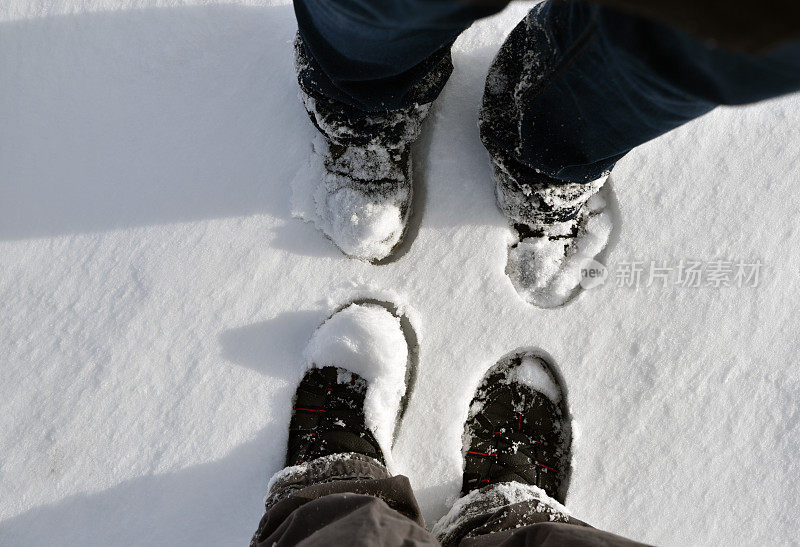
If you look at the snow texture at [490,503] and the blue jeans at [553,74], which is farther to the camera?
the snow texture at [490,503]

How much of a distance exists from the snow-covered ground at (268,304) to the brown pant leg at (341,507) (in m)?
0.16

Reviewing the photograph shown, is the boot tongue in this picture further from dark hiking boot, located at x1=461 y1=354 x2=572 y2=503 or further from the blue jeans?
dark hiking boot, located at x1=461 y1=354 x2=572 y2=503

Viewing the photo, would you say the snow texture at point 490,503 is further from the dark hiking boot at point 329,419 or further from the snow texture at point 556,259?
the snow texture at point 556,259

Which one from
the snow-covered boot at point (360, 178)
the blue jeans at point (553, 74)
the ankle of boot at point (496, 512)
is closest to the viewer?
the blue jeans at point (553, 74)

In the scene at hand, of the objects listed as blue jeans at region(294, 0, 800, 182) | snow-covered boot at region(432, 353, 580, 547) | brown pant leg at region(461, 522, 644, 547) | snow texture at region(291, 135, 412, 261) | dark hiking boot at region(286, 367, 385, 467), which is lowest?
snow-covered boot at region(432, 353, 580, 547)

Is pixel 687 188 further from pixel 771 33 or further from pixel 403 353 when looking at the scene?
pixel 771 33

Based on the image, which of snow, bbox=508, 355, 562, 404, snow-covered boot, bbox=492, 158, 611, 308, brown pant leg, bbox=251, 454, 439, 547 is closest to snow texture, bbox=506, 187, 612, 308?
snow-covered boot, bbox=492, 158, 611, 308

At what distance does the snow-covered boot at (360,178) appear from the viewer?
3.30 feet

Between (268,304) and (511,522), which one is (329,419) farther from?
(511,522)

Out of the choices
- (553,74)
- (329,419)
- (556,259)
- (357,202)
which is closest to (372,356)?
(329,419)

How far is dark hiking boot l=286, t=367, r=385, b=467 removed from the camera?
1.04 meters

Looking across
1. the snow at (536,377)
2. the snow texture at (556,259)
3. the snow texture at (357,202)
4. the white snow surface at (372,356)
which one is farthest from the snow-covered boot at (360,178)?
the snow at (536,377)

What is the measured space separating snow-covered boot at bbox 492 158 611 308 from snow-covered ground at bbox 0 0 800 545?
41mm

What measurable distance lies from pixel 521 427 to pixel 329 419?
428 millimetres
